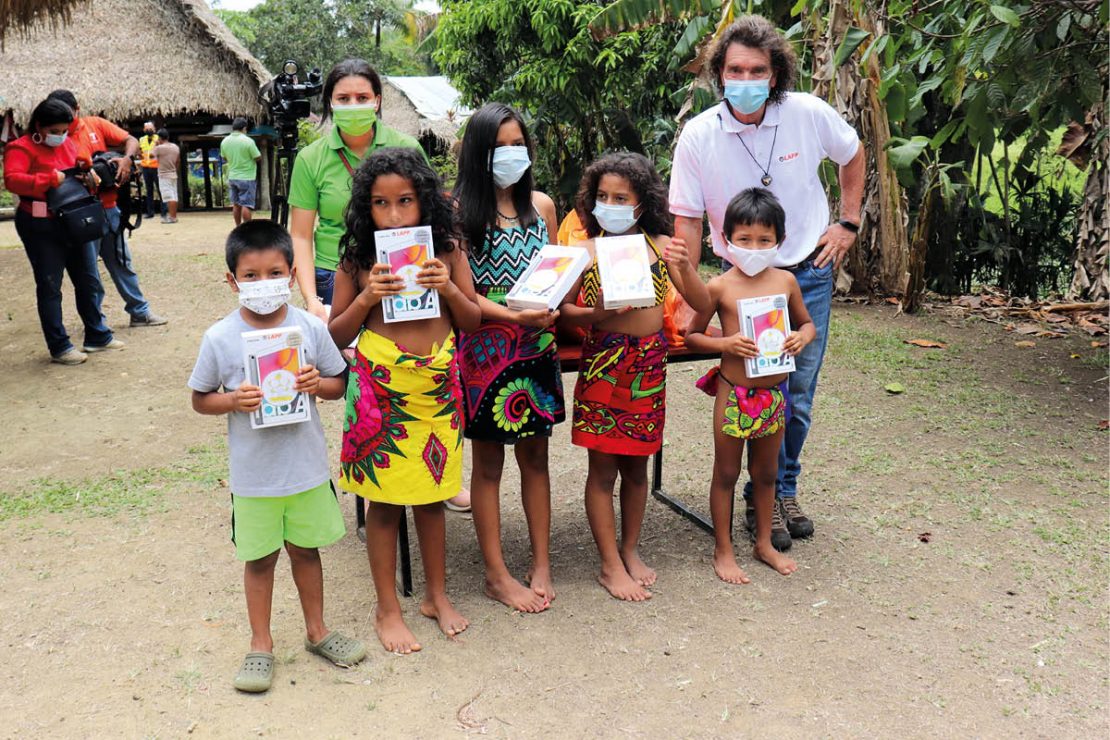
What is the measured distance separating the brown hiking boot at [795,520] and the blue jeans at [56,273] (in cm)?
533

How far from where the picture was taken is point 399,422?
3041mm

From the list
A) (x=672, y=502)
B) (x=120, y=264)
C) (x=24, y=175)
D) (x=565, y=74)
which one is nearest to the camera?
(x=672, y=502)

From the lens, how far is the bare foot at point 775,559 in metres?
3.67

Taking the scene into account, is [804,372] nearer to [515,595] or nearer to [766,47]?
[766,47]

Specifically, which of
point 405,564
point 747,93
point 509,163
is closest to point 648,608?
point 405,564

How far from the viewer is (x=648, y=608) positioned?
11.2ft

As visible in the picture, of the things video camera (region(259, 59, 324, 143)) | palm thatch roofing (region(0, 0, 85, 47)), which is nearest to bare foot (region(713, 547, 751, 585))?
video camera (region(259, 59, 324, 143))

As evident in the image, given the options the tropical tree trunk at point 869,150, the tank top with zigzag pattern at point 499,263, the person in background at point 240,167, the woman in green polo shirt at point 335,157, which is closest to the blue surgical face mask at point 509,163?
the tank top with zigzag pattern at point 499,263

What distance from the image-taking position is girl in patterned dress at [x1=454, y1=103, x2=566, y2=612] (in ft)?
10.7

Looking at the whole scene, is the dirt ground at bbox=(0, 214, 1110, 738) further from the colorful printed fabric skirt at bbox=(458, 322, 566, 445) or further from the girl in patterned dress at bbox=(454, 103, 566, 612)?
the colorful printed fabric skirt at bbox=(458, 322, 566, 445)

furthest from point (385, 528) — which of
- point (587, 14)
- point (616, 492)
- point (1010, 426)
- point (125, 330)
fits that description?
point (587, 14)

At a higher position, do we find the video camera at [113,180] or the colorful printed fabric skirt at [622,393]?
the video camera at [113,180]

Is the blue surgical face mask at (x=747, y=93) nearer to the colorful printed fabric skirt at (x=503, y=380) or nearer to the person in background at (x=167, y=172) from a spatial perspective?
the colorful printed fabric skirt at (x=503, y=380)

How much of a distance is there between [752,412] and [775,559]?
616 mm
